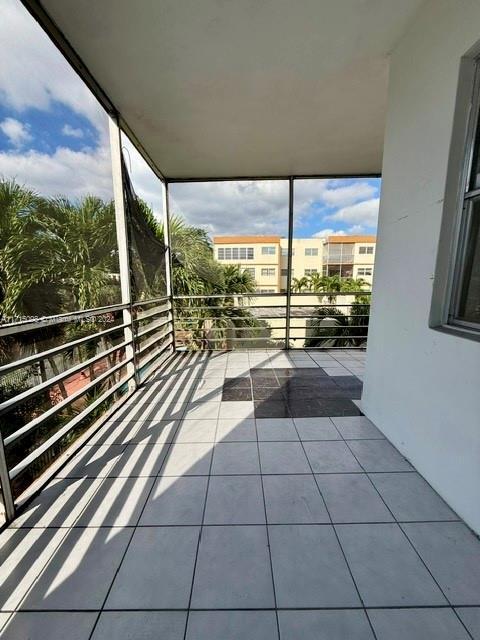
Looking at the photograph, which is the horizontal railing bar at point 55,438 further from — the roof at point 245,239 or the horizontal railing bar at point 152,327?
the roof at point 245,239

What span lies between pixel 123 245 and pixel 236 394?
1.75 metres

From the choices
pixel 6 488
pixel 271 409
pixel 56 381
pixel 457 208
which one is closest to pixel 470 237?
pixel 457 208

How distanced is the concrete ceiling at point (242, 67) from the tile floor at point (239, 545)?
97.5 inches

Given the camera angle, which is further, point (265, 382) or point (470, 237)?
point (265, 382)

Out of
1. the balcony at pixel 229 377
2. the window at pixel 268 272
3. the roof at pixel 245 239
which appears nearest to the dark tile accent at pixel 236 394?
the balcony at pixel 229 377

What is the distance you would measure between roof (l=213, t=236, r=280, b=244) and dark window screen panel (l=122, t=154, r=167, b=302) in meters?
0.91

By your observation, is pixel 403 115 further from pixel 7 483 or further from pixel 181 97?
pixel 7 483

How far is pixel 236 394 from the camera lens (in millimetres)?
2537

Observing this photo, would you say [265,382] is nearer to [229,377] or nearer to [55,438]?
[229,377]

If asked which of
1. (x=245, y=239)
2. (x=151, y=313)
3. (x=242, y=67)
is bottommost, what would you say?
(x=151, y=313)

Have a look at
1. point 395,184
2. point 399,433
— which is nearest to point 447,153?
point 395,184

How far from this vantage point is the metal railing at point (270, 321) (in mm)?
3994

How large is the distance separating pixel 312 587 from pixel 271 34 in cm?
267

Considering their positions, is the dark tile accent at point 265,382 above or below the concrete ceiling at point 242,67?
below
